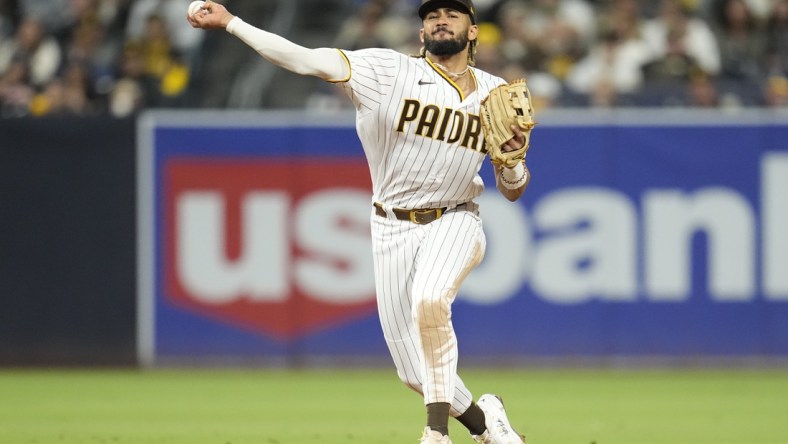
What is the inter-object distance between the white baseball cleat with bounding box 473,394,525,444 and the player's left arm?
39.3 inches

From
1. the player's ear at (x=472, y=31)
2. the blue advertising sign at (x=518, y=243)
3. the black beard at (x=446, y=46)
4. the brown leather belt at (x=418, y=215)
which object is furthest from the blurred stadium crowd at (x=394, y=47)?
the brown leather belt at (x=418, y=215)

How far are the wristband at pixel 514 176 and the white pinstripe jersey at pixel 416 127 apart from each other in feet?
0.46

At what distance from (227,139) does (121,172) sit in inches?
37.9

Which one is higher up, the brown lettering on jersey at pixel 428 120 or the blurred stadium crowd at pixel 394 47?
the blurred stadium crowd at pixel 394 47

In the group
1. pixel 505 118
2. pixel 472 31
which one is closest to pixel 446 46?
pixel 472 31

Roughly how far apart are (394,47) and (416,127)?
737cm

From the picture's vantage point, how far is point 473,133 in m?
6.53

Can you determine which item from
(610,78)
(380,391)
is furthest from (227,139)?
(610,78)

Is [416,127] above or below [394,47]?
below

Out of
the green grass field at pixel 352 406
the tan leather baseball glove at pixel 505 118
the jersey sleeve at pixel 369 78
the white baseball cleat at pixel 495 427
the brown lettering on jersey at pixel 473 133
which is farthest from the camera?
the green grass field at pixel 352 406

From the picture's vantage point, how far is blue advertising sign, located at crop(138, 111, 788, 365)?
11719 mm

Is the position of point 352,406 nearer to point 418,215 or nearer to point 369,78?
point 418,215

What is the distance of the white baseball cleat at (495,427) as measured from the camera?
21.8 feet

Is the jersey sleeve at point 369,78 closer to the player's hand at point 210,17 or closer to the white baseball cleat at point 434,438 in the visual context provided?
the player's hand at point 210,17
